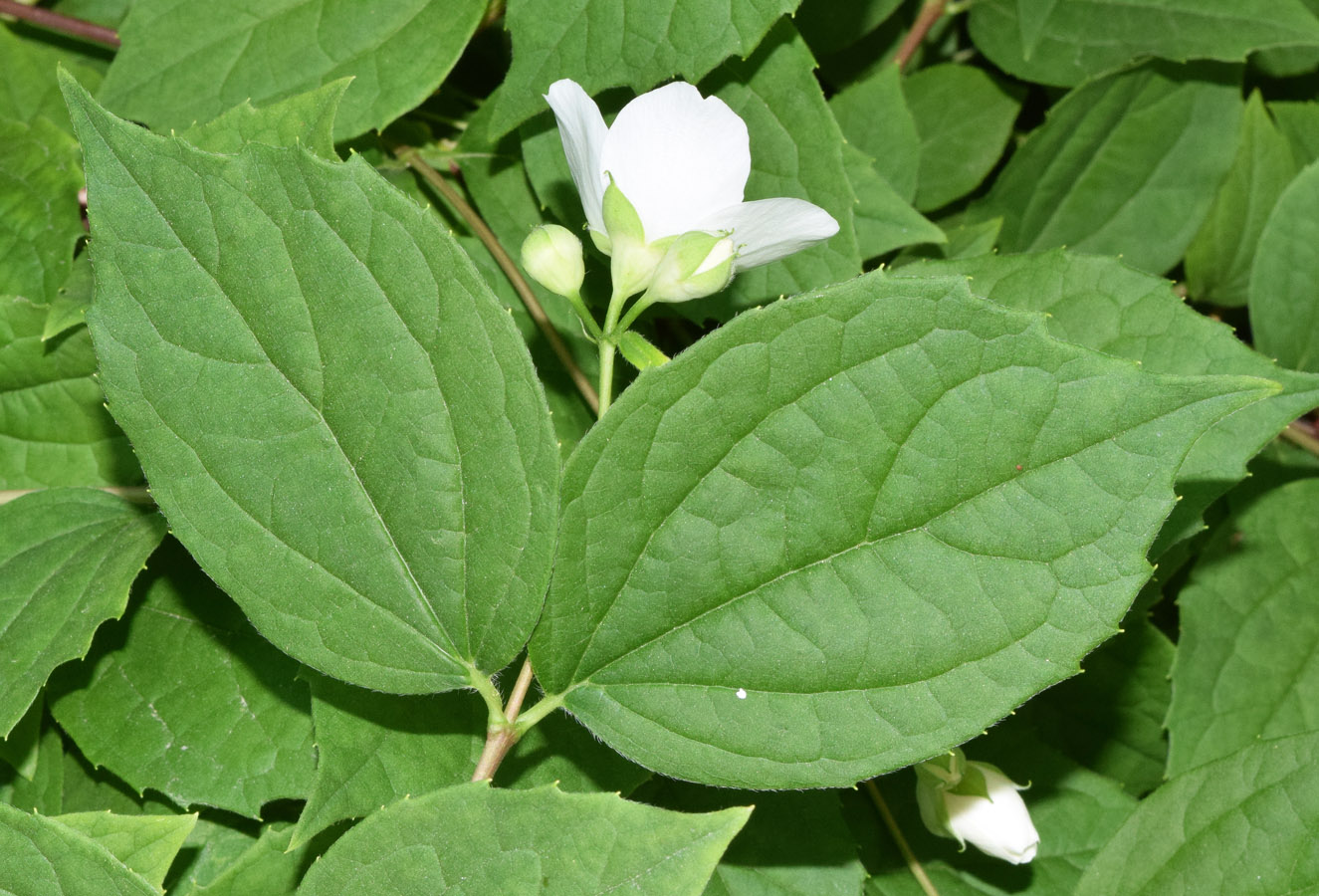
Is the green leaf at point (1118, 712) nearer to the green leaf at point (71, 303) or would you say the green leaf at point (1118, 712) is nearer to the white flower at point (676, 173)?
the white flower at point (676, 173)

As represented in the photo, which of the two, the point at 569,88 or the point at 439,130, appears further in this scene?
the point at 439,130

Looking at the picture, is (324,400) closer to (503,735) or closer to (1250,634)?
(503,735)

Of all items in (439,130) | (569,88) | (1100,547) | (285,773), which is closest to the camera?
A: (1100,547)

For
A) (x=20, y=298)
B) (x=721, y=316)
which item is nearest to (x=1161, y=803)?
(x=721, y=316)

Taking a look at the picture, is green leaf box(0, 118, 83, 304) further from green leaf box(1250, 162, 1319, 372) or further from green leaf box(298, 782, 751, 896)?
green leaf box(1250, 162, 1319, 372)

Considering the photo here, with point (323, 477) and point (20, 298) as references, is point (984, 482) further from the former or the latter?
point (20, 298)

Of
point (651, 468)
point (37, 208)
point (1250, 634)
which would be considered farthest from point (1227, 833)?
point (37, 208)

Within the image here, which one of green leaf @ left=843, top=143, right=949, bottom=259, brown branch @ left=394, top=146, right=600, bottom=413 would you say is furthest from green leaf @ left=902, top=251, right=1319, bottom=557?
brown branch @ left=394, top=146, right=600, bottom=413
